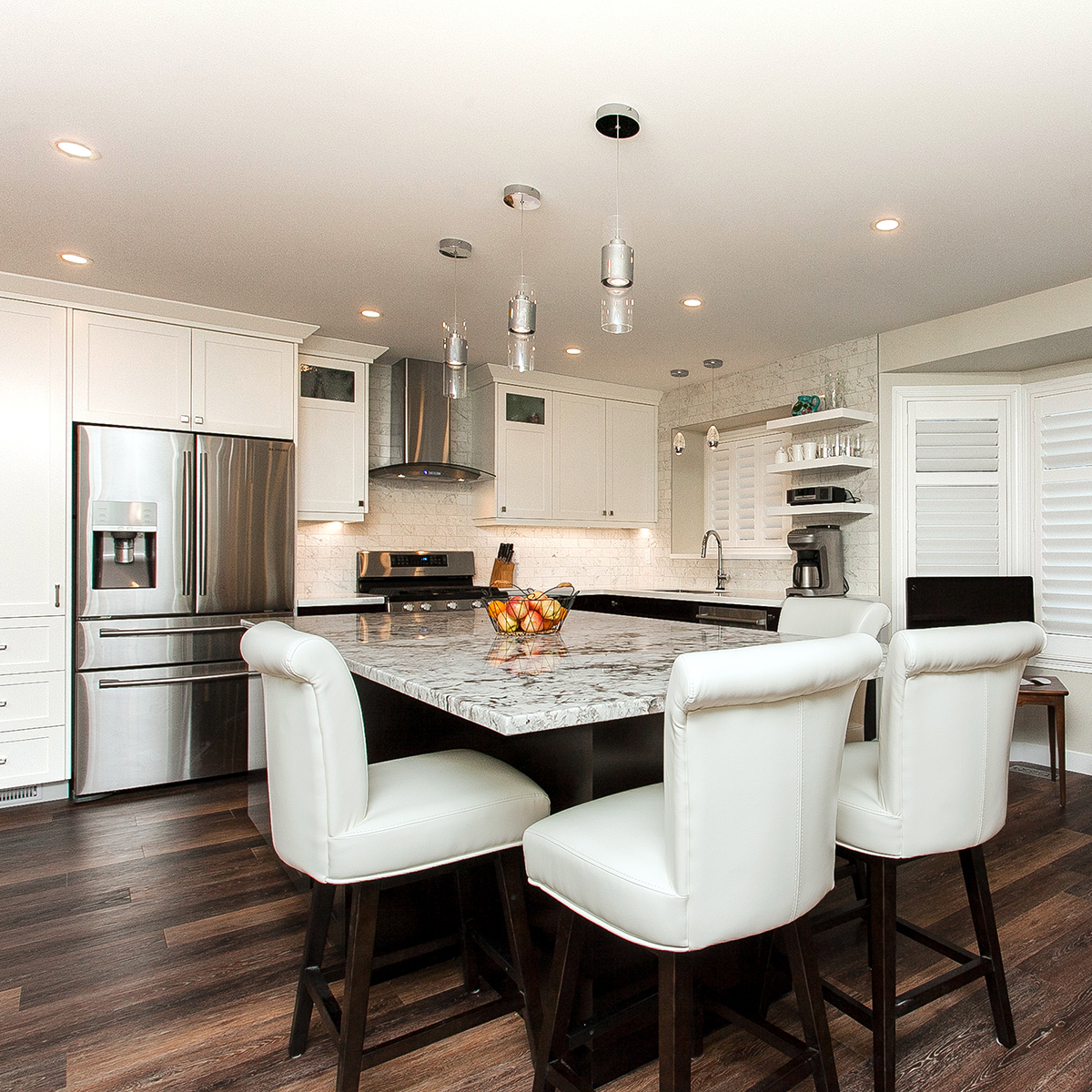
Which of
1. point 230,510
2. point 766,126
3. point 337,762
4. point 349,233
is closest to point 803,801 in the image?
point 337,762

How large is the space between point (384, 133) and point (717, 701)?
2087 millimetres

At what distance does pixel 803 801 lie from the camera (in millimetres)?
1180

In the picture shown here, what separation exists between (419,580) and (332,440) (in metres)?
1.16

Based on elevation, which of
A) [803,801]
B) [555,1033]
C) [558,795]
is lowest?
[555,1033]

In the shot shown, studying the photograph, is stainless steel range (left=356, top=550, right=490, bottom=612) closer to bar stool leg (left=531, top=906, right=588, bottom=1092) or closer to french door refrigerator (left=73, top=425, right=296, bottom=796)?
french door refrigerator (left=73, top=425, right=296, bottom=796)

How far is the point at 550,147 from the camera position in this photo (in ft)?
7.67

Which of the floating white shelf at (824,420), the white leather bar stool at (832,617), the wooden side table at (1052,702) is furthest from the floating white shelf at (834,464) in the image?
the white leather bar stool at (832,617)

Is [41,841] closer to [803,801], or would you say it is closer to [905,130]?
[803,801]

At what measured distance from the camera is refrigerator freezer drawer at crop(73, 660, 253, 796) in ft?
11.8

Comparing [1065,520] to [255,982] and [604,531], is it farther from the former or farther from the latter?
[255,982]

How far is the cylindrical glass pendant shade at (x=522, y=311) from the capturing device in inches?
90.8

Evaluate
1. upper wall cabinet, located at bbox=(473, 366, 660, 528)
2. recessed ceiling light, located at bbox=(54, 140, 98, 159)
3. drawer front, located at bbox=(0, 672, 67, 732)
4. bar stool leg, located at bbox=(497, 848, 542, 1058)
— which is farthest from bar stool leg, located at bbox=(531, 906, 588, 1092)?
upper wall cabinet, located at bbox=(473, 366, 660, 528)

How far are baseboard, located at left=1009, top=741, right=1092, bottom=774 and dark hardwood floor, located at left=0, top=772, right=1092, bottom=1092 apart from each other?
3.96 feet

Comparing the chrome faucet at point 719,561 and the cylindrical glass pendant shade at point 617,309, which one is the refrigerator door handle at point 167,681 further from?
the chrome faucet at point 719,561
